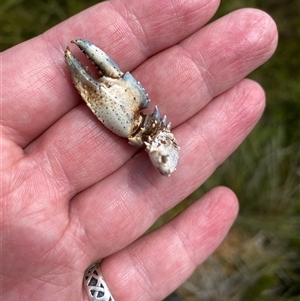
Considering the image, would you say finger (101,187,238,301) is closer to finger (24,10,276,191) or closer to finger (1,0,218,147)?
finger (24,10,276,191)

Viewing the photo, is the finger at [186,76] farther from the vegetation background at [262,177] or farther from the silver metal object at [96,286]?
the vegetation background at [262,177]

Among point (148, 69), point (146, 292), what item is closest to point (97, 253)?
point (146, 292)

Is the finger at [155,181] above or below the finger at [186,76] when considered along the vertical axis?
below

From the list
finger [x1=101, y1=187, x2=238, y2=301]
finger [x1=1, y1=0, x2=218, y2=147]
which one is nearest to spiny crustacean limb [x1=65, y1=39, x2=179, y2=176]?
finger [x1=1, y1=0, x2=218, y2=147]

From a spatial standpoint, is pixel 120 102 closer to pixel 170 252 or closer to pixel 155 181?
pixel 155 181

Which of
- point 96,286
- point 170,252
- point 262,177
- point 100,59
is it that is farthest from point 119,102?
point 262,177

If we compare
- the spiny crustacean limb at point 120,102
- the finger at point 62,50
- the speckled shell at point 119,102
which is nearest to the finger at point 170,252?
the spiny crustacean limb at point 120,102
